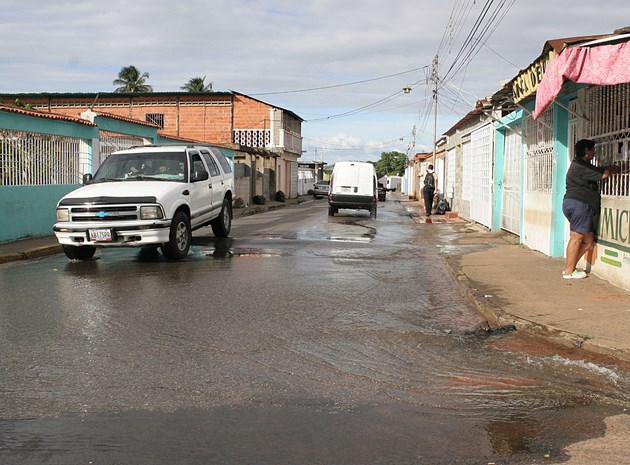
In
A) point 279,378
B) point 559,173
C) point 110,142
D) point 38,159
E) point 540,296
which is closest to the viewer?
point 279,378

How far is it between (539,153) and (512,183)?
141 inches

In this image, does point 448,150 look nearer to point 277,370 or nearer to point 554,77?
point 554,77

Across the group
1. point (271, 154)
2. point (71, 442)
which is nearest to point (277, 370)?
point (71, 442)

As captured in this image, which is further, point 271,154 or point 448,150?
point 271,154

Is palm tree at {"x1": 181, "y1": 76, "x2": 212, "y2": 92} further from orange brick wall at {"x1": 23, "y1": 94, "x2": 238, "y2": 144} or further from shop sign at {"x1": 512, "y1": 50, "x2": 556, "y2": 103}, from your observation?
shop sign at {"x1": 512, "y1": 50, "x2": 556, "y2": 103}

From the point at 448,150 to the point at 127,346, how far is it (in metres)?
28.7

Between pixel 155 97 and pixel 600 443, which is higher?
pixel 155 97

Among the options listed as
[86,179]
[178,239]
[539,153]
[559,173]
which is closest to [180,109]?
[86,179]

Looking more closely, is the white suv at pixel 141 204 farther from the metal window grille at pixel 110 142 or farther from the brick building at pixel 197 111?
the brick building at pixel 197 111

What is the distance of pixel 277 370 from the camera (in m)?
5.40

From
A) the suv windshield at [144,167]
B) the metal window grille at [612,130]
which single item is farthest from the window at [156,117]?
the metal window grille at [612,130]

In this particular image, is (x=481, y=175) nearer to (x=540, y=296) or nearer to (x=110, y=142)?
(x=110, y=142)

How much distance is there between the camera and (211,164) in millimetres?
14664

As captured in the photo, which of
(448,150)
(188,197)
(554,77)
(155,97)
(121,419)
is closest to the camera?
(121,419)
